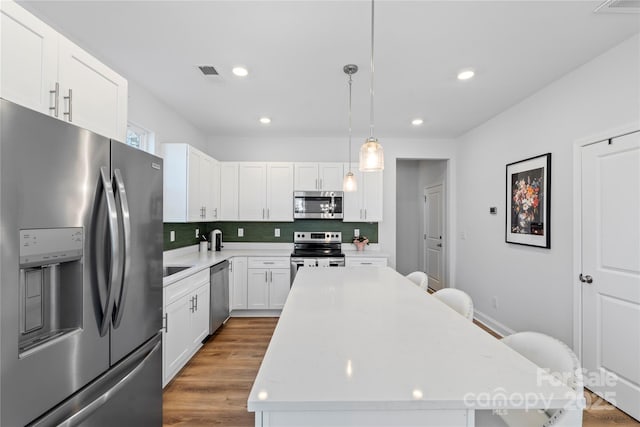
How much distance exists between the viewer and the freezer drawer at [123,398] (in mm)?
1114

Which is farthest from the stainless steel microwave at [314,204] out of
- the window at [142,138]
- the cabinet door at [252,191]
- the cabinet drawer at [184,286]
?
the window at [142,138]

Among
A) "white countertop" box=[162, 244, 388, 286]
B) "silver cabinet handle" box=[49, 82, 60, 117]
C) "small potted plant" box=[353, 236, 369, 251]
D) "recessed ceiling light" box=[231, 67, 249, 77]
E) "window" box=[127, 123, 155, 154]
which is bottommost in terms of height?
"white countertop" box=[162, 244, 388, 286]

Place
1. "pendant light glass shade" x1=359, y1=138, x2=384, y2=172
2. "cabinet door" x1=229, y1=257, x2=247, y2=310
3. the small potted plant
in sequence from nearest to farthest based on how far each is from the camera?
1. "pendant light glass shade" x1=359, y1=138, x2=384, y2=172
2. "cabinet door" x1=229, y1=257, x2=247, y2=310
3. the small potted plant

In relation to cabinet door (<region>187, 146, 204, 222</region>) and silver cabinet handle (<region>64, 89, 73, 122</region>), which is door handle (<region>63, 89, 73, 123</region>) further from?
cabinet door (<region>187, 146, 204, 222</region>)

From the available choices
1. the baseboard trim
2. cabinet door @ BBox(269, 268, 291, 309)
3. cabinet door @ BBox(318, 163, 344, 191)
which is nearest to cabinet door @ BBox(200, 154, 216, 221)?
cabinet door @ BBox(269, 268, 291, 309)

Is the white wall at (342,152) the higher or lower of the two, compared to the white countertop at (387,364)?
higher

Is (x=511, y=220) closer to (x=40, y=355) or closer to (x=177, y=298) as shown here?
(x=177, y=298)

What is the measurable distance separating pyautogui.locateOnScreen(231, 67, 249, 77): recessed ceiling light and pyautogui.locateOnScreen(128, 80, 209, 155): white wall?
103 centimetres

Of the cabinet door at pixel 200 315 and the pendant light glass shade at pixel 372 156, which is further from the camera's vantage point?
the cabinet door at pixel 200 315

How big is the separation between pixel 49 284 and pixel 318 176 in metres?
3.56

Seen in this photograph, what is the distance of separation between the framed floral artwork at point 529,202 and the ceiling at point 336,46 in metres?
0.75

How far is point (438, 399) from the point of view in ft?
2.76

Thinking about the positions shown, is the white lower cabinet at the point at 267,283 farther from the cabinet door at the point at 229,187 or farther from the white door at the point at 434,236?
the white door at the point at 434,236

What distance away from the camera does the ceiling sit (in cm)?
185
